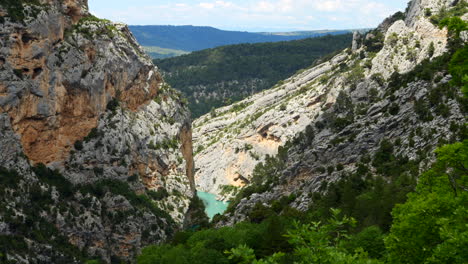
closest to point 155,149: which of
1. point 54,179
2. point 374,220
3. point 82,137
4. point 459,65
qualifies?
point 82,137

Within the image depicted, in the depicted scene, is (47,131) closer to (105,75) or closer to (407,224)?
(105,75)

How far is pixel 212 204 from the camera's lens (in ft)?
537

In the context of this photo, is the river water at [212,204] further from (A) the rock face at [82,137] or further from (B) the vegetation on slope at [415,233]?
(B) the vegetation on slope at [415,233]

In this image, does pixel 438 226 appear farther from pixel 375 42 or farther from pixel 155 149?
pixel 375 42

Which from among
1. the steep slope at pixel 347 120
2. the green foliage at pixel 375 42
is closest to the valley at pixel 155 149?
the steep slope at pixel 347 120

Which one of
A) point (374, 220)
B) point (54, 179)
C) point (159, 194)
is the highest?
point (374, 220)

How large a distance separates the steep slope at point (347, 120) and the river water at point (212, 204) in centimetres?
384

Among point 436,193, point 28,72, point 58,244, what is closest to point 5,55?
point 28,72

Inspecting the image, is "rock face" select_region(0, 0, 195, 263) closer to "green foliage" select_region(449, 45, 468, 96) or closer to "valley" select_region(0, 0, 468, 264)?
"valley" select_region(0, 0, 468, 264)

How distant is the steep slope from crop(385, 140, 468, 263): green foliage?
35141 millimetres

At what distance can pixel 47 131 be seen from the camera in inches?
3846

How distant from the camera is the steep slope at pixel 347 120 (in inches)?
2756

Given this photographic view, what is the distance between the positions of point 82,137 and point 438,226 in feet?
298

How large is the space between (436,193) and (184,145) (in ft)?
369
